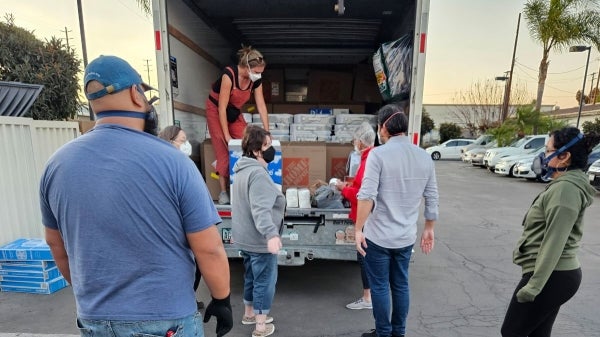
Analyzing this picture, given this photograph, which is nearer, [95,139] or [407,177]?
[95,139]

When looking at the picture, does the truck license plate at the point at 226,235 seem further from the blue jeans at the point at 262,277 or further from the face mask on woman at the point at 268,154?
the face mask on woman at the point at 268,154

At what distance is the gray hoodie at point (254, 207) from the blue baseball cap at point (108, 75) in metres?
1.32

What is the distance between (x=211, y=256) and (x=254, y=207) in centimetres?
114

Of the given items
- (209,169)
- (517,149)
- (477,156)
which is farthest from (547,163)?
(477,156)

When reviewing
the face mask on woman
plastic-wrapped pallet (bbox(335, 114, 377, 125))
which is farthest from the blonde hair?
plastic-wrapped pallet (bbox(335, 114, 377, 125))

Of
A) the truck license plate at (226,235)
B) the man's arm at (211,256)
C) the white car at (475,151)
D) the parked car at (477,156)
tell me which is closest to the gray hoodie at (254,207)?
the truck license plate at (226,235)

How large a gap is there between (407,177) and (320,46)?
4.03 m

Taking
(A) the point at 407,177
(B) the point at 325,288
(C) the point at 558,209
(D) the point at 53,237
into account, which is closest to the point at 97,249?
(D) the point at 53,237

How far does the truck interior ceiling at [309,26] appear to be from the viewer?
160 inches

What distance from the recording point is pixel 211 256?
1.28 meters

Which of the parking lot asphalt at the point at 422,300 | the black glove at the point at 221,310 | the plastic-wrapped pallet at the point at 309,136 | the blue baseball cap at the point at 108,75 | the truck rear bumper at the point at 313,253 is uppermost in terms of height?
the blue baseball cap at the point at 108,75

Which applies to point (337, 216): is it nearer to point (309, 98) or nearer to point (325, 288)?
point (325, 288)

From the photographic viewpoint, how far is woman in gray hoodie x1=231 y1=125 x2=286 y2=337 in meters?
2.40

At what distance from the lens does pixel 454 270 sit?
4207 mm
